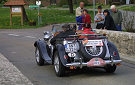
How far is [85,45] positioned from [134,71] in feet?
6.27

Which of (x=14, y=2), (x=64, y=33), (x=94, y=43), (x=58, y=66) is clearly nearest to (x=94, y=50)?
(x=94, y=43)

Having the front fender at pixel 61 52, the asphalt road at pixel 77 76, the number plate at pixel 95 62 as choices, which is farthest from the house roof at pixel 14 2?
the number plate at pixel 95 62

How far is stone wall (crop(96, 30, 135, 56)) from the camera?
38.9 ft

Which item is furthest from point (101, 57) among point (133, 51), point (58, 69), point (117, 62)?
point (133, 51)

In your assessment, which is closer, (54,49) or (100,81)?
(100,81)

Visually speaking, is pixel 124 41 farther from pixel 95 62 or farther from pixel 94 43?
pixel 95 62

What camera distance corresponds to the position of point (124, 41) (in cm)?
1238

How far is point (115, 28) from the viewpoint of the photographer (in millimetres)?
14008

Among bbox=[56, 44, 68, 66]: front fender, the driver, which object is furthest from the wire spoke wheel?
Answer: the driver

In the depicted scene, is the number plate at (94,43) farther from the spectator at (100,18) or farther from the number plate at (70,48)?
the spectator at (100,18)

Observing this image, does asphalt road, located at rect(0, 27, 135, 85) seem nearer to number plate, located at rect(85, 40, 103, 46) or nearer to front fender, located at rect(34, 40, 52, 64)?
front fender, located at rect(34, 40, 52, 64)

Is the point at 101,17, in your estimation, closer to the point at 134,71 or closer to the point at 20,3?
the point at 134,71

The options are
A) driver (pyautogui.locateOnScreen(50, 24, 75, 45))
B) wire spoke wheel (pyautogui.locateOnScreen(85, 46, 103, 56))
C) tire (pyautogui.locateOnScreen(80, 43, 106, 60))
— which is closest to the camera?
tire (pyautogui.locateOnScreen(80, 43, 106, 60))

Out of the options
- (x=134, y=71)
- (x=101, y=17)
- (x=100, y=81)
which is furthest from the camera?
(x=101, y=17)
